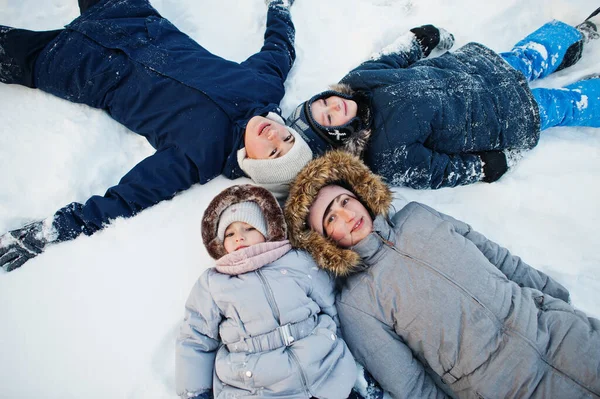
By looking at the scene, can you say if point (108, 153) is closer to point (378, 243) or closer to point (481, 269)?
point (378, 243)

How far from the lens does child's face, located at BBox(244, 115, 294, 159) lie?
234cm

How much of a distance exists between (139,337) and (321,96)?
6.19 feet

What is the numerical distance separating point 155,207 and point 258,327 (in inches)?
45.7

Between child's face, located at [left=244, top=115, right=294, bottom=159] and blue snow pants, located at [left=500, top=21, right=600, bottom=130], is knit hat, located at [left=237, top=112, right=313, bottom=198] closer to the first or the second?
child's face, located at [left=244, top=115, right=294, bottom=159]

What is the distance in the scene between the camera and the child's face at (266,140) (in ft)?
7.67

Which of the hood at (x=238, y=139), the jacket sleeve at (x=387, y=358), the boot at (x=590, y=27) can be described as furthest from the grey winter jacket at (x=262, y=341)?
the boot at (x=590, y=27)

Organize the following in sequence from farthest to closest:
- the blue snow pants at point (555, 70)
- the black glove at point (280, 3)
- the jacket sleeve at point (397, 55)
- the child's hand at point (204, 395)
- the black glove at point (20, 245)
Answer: the black glove at point (280, 3) → the jacket sleeve at point (397, 55) → the blue snow pants at point (555, 70) → the black glove at point (20, 245) → the child's hand at point (204, 395)

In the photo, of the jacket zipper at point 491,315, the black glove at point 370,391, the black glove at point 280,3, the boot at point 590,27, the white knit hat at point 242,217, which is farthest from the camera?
the black glove at point 280,3

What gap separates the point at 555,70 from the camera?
297 cm

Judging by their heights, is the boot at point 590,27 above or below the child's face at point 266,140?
above

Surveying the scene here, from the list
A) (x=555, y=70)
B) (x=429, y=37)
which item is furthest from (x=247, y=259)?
(x=555, y=70)

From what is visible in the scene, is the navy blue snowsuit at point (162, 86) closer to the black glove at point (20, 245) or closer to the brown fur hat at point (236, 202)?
the brown fur hat at point (236, 202)

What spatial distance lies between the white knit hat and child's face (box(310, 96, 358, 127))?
2.58 ft

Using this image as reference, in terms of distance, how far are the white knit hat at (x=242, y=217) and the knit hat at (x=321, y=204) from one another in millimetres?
284
